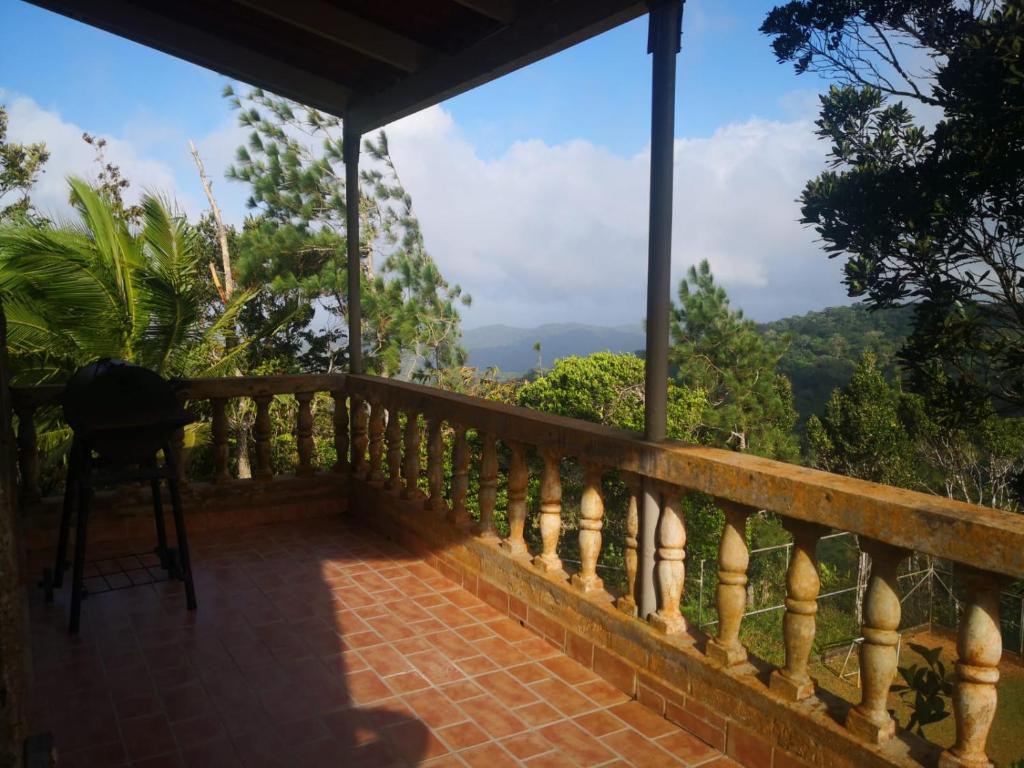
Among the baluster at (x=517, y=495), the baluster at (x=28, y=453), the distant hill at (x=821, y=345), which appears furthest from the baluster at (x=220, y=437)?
the distant hill at (x=821, y=345)

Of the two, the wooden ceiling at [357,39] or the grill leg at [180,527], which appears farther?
the grill leg at [180,527]

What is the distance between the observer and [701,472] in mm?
2607

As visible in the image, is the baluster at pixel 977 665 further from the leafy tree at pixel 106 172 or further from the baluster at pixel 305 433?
the leafy tree at pixel 106 172

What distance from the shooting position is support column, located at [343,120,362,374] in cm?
509

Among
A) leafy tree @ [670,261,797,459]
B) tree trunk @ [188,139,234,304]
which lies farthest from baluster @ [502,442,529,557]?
leafy tree @ [670,261,797,459]

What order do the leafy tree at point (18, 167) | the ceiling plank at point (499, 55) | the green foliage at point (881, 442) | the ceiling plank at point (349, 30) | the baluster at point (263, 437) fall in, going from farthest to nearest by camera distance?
the green foliage at point (881, 442) → the leafy tree at point (18, 167) → the baluster at point (263, 437) → the ceiling plank at point (349, 30) → the ceiling plank at point (499, 55)

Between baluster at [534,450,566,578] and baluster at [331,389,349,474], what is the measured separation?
90.6 inches

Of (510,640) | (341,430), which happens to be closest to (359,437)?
(341,430)

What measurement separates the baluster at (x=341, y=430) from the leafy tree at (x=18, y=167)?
14172 millimetres

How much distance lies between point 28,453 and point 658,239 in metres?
3.77

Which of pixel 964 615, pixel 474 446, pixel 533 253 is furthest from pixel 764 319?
pixel 533 253

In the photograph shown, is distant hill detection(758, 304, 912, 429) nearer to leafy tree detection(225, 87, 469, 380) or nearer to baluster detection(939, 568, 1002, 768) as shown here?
leafy tree detection(225, 87, 469, 380)

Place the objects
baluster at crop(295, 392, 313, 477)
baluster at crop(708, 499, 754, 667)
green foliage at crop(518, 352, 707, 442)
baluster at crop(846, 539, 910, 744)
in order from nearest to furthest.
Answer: baluster at crop(846, 539, 910, 744) < baluster at crop(708, 499, 754, 667) < baluster at crop(295, 392, 313, 477) < green foliage at crop(518, 352, 707, 442)

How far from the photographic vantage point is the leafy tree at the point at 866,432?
23.8 m
